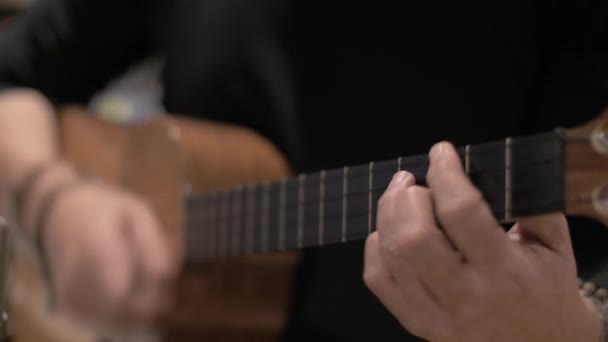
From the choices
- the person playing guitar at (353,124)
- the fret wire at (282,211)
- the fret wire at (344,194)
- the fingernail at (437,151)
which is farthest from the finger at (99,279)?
the fingernail at (437,151)

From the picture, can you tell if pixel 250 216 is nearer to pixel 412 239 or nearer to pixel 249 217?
pixel 249 217

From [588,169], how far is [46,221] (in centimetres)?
62

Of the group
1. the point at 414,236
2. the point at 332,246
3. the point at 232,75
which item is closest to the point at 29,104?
the point at 232,75

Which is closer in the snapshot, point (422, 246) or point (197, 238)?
point (422, 246)

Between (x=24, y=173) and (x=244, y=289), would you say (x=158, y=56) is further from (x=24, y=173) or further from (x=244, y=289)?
(x=244, y=289)

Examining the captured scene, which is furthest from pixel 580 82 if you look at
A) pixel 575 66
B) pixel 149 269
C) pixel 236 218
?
pixel 149 269

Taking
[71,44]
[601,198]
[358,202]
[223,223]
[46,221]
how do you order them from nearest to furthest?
1. [601,198]
2. [358,202]
3. [223,223]
4. [46,221]
5. [71,44]

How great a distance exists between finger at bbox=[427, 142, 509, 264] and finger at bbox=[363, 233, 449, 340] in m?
0.04

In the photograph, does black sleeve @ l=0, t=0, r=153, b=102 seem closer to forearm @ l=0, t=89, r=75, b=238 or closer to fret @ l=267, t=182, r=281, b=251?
forearm @ l=0, t=89, r=75, b=238

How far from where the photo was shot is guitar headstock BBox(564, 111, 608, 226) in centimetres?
33

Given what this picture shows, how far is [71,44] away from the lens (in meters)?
0.95

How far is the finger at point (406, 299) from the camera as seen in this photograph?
379 mm

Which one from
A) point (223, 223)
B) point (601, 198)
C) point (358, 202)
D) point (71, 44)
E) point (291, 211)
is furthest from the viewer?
point (71, 44)

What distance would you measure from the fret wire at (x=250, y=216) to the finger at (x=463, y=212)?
27cm
